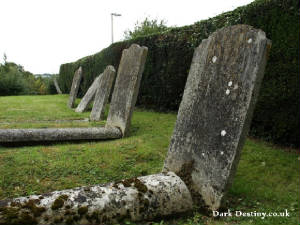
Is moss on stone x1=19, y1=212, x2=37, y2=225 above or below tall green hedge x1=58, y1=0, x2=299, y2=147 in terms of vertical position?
below

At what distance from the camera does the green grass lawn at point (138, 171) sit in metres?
2.92

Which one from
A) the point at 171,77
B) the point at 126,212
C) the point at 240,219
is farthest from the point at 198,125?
the point at 171,77

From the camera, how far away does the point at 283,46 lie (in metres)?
5.07

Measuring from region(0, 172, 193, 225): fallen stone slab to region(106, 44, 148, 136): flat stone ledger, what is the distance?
3287 mm

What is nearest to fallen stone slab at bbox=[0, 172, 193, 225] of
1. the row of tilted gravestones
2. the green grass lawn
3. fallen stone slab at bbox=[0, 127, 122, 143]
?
the row of tilted gravestones

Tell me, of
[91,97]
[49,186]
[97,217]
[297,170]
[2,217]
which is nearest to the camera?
[2,217]

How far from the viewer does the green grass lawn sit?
2924mm

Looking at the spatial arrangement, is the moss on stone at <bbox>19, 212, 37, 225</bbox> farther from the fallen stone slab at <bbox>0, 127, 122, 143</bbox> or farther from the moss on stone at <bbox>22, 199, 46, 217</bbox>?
the fallen stone slab at <bbox>0, 127, 122, 143</bbox>

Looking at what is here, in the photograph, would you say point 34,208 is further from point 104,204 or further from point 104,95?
point 104,95

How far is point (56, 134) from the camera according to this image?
542 centimetres

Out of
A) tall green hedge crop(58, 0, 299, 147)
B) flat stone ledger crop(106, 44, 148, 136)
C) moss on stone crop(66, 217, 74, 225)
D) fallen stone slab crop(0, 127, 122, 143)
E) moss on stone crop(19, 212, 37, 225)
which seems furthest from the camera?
flat stone ledger crop(106, 44, 148, 136)

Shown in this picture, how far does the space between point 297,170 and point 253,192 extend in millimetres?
1143

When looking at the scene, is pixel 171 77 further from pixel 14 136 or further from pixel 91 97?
pixel 14 136

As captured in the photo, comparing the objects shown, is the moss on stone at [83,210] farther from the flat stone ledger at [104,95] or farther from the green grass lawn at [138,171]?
the flat stone ledger at [104,95]
